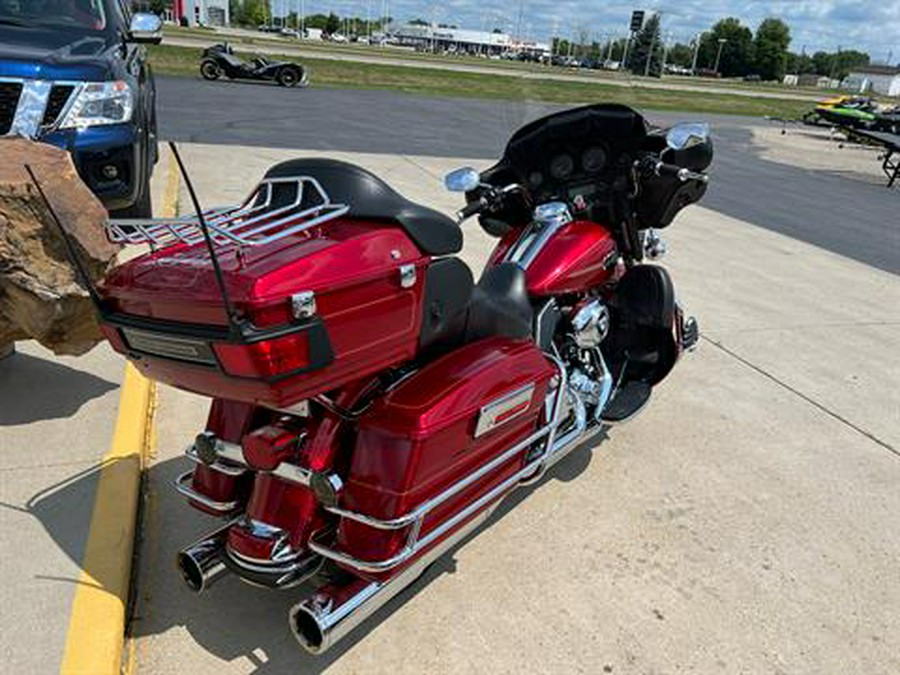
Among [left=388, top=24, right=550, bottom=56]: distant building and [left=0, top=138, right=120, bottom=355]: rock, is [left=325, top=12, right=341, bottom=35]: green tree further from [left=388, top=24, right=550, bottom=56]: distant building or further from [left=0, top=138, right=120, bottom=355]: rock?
[left=0, top=138, right=120, bottom=355]: rock

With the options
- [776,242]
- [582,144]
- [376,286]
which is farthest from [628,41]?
[776,242]

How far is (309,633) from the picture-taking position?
2.04 meters

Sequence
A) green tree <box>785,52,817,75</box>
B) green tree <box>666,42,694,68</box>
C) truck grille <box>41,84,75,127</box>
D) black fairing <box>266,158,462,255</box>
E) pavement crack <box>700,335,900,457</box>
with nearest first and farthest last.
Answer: black fairing <box>266,158,462,255</box> → green tree <box>666,42,694,68</box> → pavement crack <box>700,335,900,457</box> → truck grille <box>41,84,75,127</box> → green tree <box>785,52,817,75</box>

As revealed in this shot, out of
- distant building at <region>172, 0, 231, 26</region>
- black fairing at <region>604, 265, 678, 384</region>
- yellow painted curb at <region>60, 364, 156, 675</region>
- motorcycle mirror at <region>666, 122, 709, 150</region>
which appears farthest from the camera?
distant building at <region>172, 0, 231, 26</region>

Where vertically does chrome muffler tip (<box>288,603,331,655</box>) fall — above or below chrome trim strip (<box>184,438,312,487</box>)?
below

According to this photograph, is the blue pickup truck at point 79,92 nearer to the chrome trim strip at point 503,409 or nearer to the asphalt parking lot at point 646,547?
the asphalt parking lot at point 646,547

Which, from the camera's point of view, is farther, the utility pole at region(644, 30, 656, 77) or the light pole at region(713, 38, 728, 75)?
the light pole at region(713, 38, 728, 75)

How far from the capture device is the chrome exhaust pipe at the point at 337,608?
2.02 metres

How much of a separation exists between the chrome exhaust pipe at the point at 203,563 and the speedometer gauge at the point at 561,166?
215 centimetres

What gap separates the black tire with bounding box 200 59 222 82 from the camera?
69.2 ft

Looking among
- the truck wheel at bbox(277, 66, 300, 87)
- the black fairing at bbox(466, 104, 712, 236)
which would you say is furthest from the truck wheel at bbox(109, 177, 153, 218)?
the truck wheel at bbox(277, 66, 300, 87)

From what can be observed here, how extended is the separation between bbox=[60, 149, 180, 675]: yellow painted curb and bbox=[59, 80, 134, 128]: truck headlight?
1898mm

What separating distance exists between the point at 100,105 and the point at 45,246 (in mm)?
1935

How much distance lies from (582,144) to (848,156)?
779 inches
